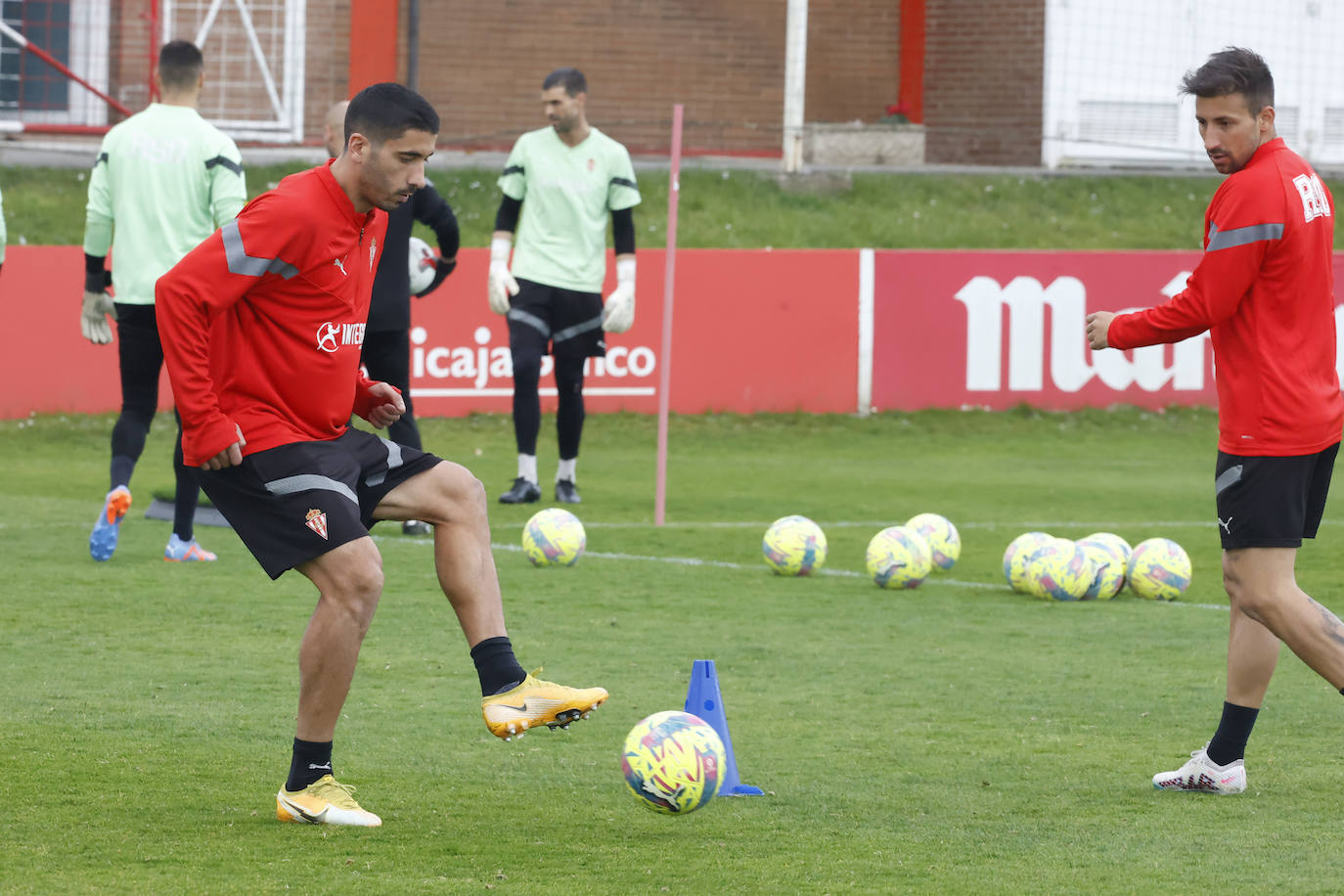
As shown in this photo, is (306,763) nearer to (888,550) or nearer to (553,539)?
(553,539)

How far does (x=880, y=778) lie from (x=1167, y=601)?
373 cm

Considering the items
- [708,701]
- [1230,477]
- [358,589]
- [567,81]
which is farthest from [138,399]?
[1230,477]

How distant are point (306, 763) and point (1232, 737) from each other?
2538 millimetres

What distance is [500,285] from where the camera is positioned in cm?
1089

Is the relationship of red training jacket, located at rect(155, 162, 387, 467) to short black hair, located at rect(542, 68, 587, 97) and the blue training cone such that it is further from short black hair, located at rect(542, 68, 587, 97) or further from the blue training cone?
short black hair, located at rect(542, 68, 587, 97)

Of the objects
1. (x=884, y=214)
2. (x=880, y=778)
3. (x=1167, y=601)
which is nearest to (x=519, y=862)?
(x=880, y=778)

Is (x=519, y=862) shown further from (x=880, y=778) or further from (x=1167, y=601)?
(x=1167, y=601)

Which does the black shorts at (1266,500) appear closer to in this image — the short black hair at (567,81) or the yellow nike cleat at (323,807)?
the yellow nike cleat at (323,807)

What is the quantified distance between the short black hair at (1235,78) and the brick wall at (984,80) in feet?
53.8

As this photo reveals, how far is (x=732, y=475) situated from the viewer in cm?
1316

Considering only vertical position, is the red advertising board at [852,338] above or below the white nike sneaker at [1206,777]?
above

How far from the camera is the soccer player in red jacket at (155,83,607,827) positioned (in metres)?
4.39

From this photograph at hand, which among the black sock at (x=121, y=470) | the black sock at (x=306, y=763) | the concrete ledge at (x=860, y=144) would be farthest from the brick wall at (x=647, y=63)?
the black sock at (x=306, y=763)

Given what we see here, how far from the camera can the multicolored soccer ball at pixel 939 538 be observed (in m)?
9.03
